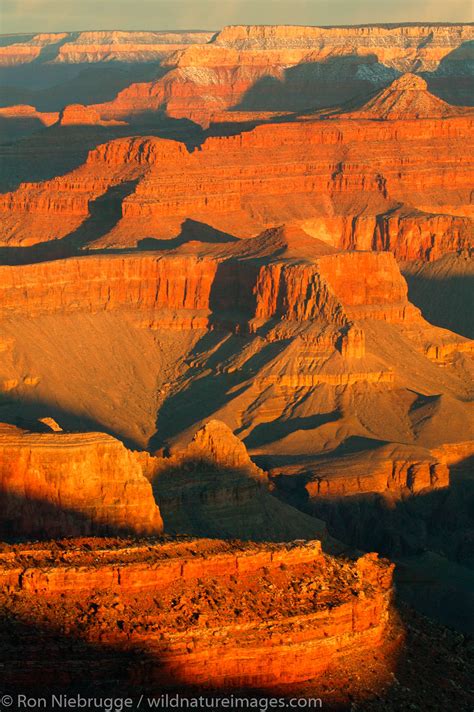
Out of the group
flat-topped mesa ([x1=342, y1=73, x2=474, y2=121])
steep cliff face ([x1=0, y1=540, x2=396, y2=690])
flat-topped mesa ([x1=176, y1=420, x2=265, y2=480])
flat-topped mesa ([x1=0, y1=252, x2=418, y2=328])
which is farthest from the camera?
flat-topped mesa ([x1=342, y1=73, x2=474, y2=121])

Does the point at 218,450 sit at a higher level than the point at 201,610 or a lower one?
higher

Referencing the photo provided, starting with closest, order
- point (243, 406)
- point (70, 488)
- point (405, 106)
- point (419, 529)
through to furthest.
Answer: point (70, 488) < point (419, 529) < point (243, 406) < point (405, 106)

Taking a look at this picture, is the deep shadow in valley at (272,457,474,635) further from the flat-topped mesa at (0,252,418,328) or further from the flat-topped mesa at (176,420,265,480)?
the flat-topped mesa at (0,252,418,328)

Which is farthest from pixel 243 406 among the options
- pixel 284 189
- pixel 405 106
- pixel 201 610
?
pixel 405 106

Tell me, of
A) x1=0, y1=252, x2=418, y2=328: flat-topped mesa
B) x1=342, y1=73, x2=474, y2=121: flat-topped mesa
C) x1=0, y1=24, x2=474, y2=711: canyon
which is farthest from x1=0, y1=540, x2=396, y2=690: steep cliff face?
x1=342, y1=73, x2=474, y2=121: flat-topped mesa

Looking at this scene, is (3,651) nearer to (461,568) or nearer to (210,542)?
(210,542)

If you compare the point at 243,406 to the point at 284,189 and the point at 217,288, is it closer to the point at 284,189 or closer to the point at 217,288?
the point at 217,288
